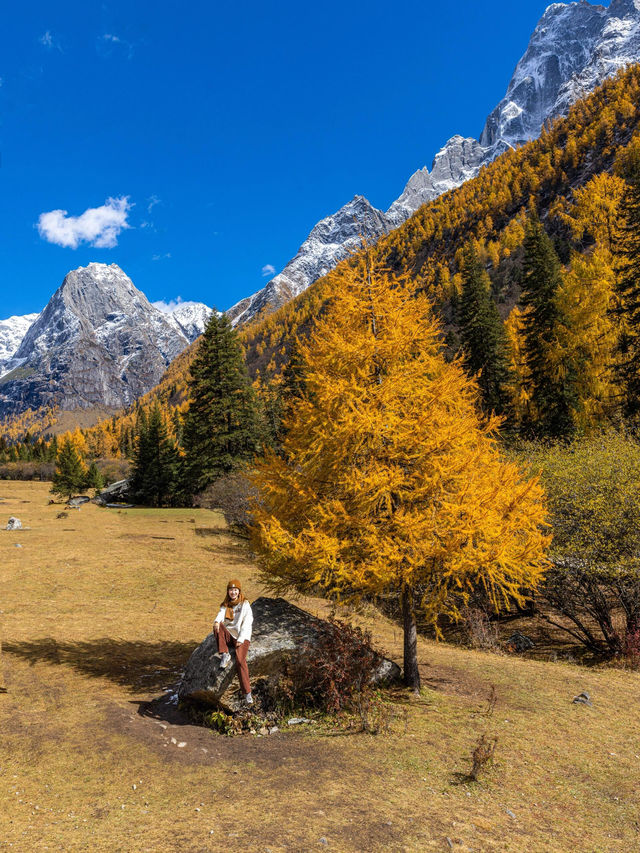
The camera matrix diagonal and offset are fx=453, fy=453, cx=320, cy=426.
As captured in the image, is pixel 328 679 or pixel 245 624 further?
pixel 328 679

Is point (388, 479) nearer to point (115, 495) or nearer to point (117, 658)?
point (117, 658)

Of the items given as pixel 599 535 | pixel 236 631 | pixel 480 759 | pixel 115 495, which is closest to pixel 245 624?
pixel 236 631

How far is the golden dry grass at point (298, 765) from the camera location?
4.98 meters

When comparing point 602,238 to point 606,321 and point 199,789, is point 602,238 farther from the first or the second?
point 199,789

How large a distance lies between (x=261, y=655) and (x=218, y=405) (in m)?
25.2

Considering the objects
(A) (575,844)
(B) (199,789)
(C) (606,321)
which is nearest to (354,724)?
(B) (199,789)

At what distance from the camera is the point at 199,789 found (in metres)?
5.80

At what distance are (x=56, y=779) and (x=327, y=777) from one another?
3542 mm

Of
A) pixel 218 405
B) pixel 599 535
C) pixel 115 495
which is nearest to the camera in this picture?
pixel 599 535

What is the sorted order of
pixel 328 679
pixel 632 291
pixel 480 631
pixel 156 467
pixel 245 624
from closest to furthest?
pixel 245 624 < pixel 328 679 < pixel 480 631 < pixel 632 291 < pixel 156 467

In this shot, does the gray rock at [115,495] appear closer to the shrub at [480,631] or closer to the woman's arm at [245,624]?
the shrub at [480,631]

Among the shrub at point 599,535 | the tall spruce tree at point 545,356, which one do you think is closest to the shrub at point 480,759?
the shrub at point 599,535

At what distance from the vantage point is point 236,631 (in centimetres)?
800

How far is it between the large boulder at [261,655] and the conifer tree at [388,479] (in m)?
0.56
